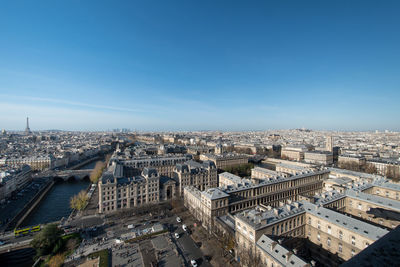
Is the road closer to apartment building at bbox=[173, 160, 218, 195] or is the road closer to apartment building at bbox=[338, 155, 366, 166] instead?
apartment building at bbox=[173, 160, 218, 195]

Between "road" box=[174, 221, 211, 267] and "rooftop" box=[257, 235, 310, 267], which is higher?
"rooftop" box=[257, 235, 310, 267]

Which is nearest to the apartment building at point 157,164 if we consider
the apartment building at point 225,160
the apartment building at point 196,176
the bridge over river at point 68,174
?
the apartment building at point 196,176

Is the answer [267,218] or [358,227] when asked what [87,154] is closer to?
[267,218]

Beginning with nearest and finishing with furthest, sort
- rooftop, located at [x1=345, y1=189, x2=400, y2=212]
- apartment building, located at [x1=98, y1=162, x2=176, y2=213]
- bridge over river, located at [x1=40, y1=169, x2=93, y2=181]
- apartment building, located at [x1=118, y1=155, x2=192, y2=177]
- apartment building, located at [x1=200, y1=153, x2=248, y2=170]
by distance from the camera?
1. rooftop, located at [x1=345, y1=189, x2=400, y2=212]
2. apartment building, located at [x1=98, y1=162, x2=176, y2=213]
3. apartment building, located at [x1=118, y1=155, x2=192, y2=177]
4. bridge over river, located at [x1=40, y1=169, x2=93, y2=181]
5. apartment building, located at [x1=200, y1=153, x2=248, y2=170]

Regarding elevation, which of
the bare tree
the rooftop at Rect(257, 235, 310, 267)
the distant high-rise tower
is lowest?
the bare tree

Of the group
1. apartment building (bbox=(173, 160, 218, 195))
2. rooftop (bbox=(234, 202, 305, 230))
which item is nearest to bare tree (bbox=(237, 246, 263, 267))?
rooftop (bbox=(234, 202, 305, 230))

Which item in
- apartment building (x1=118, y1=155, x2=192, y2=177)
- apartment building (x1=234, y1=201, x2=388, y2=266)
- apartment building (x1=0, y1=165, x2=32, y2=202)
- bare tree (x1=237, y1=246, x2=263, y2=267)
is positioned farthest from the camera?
apartment building (x1=118, y1=155, x2=192, y2=177)

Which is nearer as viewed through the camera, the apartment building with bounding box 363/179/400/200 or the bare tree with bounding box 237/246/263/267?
the bare tree with bounding box 237/246/263/267
